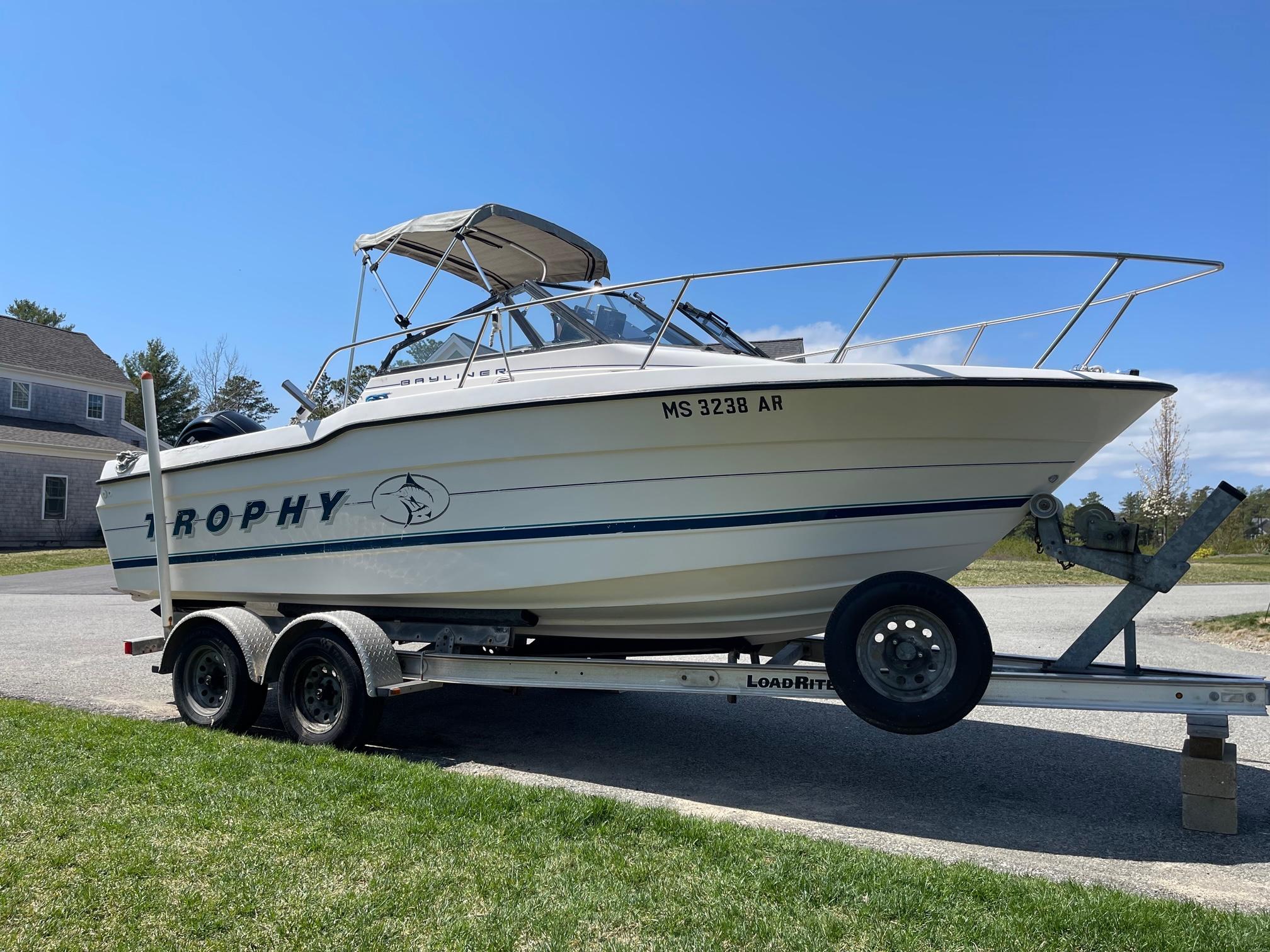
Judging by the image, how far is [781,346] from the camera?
20.9 ft

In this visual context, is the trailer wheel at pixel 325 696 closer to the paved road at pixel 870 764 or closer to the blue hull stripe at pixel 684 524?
the paved road at pixel 870 764

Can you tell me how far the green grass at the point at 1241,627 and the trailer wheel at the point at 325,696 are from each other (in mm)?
9608

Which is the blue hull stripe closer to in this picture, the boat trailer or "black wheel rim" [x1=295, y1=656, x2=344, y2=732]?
the boat trailer

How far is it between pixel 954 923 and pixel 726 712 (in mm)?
3889

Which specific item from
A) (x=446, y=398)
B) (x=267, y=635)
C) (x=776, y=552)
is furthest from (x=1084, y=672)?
(x=267, y=635)

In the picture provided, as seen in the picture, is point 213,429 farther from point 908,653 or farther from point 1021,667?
point 1021,667

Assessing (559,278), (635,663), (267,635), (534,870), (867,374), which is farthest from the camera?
(559,278)

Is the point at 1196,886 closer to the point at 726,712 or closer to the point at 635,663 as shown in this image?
the point at 635,663

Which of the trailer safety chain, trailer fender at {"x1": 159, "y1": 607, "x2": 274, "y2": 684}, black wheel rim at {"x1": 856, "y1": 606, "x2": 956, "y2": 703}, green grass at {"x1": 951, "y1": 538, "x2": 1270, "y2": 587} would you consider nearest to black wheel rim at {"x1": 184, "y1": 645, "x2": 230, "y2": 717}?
trailer fender at {"x1": 159, "y1": 607, "x2": 274, "y2": 684}

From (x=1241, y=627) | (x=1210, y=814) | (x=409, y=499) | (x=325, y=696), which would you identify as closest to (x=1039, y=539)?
(x=1210, y=814)

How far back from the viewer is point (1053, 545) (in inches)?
173

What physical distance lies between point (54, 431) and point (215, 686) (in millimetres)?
26522

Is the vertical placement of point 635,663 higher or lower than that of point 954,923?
higher

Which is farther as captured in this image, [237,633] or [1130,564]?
[237,633]
